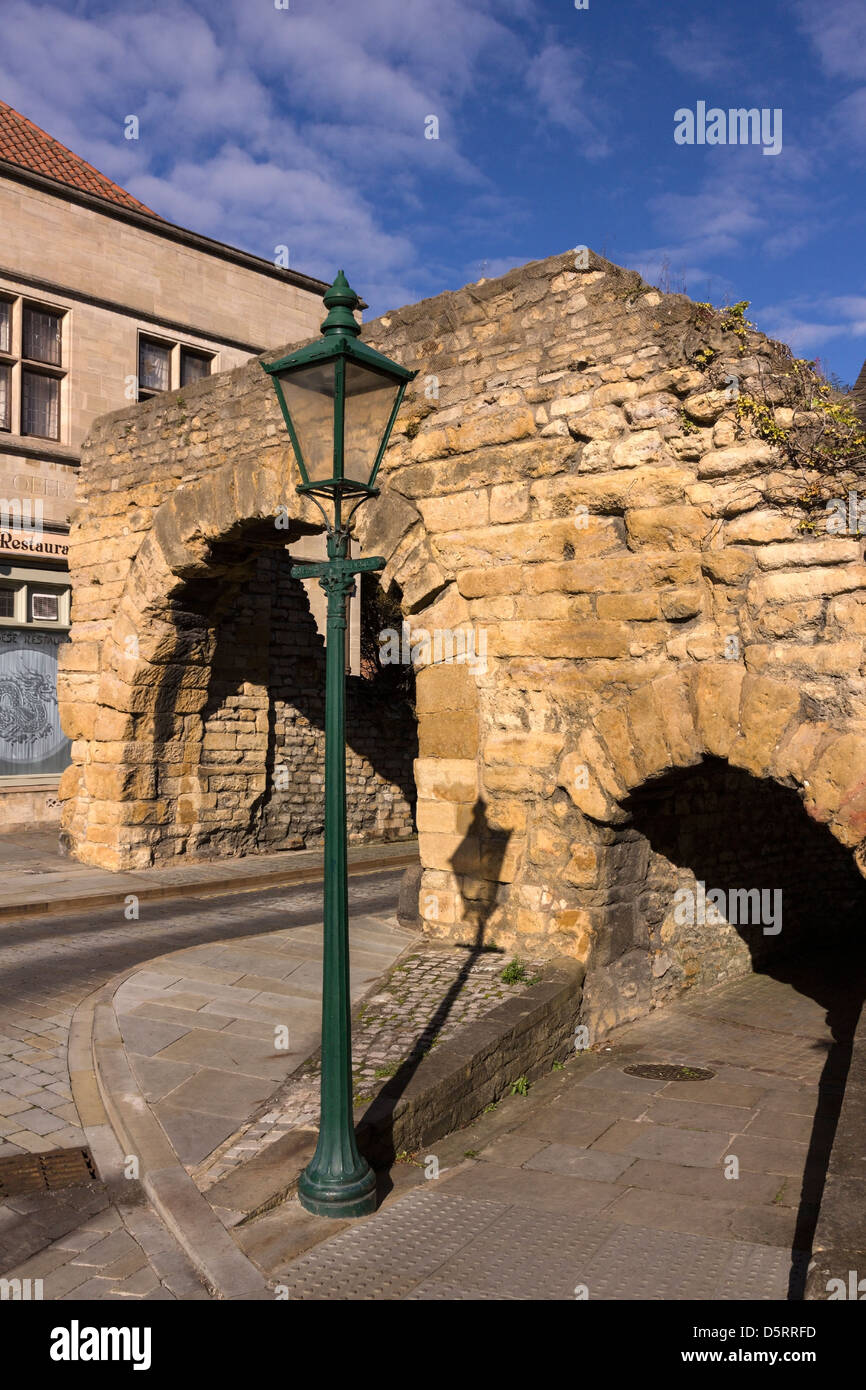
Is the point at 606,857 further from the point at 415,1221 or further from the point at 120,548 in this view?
the point at 120,548

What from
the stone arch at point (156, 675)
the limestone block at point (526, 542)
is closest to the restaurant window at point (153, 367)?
the stone arch at point (156, 675)

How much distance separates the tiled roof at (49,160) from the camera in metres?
14.4

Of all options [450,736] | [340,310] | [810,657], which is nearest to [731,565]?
[810,657]

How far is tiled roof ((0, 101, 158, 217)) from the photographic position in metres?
14.4

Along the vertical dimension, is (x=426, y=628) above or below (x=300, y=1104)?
above

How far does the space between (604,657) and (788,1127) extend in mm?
2743

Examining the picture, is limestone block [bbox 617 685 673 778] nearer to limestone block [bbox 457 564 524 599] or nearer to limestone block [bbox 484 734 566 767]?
limestone block [bbox 484 734 566 767]

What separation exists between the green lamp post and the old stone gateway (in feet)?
8.15

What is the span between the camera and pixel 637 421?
629 cm

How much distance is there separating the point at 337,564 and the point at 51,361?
11.8 meters

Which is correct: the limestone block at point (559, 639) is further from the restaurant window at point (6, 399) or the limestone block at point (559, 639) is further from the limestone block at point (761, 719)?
the restaurant window at point (6, 399)

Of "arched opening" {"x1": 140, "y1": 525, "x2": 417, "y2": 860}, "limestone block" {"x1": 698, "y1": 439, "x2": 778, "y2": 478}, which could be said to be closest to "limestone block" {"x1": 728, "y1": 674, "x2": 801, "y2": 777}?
"limestone block" {"x1": 698, "y1": 439, "x2": 778, "y2": 478}

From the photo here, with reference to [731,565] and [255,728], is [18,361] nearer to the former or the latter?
[255,728]
